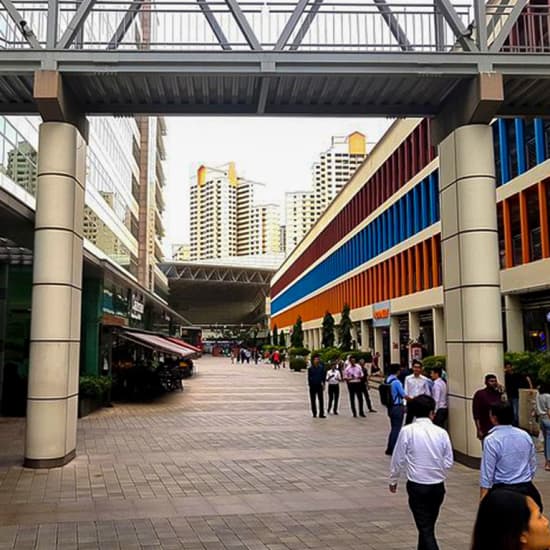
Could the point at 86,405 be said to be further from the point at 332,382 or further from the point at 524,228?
the point at 524,228

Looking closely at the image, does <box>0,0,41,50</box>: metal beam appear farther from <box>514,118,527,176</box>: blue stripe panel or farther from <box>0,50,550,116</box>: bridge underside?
<box>514,118,527,176</box>: blue stripe panel

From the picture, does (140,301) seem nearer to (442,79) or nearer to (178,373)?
(178,373)

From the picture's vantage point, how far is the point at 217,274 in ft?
351

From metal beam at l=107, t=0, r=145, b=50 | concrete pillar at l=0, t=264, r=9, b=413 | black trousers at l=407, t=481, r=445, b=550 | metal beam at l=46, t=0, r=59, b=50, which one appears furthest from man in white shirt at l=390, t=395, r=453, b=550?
concrete pillar at l=0, t=264, r=9, b=413

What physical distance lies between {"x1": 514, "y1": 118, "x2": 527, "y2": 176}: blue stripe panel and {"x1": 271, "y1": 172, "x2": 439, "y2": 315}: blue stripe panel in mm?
7287

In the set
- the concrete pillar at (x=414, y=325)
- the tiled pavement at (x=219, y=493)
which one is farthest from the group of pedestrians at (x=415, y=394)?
the concrete pillar at (x=414, y=325)

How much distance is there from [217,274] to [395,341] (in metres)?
71.2

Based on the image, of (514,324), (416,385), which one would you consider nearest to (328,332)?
(514,324)

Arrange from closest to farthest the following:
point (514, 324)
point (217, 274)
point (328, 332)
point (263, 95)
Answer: point (263, 95), point (514, 324), point (328, 332), point (217, 274)

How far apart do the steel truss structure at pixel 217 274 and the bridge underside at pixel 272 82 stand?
280 feet

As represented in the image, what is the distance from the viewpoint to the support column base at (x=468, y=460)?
1069 centimetres

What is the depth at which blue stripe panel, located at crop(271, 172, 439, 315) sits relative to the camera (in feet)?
104

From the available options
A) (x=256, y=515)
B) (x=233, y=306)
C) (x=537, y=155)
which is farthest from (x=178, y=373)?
(x=233, y=306)

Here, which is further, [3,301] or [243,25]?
[3,301]
